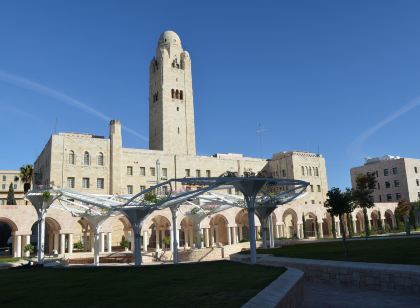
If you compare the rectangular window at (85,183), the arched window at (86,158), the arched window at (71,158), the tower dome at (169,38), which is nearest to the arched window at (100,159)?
the arched window at (86,158)

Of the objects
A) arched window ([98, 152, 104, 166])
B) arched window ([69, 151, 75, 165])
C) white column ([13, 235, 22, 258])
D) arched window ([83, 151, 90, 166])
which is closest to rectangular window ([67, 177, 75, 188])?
arched window ([69, 151, 75, 165])

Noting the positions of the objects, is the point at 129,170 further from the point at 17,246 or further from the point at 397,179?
the point at 397,179

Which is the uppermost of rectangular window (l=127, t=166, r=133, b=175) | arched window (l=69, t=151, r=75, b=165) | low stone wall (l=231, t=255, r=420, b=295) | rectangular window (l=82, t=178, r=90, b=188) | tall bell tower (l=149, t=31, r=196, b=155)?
tall bell tower (l=149, t=31, r=196, b=155)

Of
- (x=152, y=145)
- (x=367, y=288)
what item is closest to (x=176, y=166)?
(x=152, y=145)

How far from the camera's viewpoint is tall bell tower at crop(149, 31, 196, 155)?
7106cm

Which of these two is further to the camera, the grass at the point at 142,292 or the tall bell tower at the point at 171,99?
the tall bell tower at the point at 171,99

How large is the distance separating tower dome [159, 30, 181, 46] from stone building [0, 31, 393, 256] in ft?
0.84

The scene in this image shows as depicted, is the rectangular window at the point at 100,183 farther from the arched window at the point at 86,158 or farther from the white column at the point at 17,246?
the white column at the point at 17,246

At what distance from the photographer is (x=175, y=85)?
74438 millimetres

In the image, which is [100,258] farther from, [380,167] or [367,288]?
[380,167]

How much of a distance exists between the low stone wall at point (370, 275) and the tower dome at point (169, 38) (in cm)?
6512

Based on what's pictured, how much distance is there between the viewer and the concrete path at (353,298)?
41.7ft

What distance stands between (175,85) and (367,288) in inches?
2474

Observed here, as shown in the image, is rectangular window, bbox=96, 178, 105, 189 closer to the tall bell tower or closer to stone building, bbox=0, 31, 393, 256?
stone building, bbox=0, 31, 393, 256
